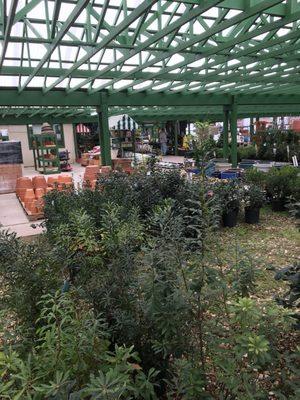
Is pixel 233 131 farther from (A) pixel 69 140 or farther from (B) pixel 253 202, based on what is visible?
(A) pixel 69 140

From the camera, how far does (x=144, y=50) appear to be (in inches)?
224

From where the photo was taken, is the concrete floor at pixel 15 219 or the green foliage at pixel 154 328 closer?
the green foliage at pixel 154 328

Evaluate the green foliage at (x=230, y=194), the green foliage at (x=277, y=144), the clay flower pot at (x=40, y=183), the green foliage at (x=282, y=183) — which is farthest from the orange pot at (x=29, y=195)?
the green foliage at (x=277, y=144)

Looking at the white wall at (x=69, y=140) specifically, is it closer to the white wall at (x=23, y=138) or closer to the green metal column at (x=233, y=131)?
the white wall at (x=23, y=138)

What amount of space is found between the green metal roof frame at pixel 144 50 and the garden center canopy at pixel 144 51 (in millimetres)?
17

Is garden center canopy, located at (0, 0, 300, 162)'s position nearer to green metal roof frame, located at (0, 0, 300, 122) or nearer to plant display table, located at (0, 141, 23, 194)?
green metal roof frame, located at (0, 0, 300, 122)

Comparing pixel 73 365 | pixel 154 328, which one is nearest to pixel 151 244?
pixel 154 328

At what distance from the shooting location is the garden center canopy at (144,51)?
4.25 meters

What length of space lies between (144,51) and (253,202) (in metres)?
3.50

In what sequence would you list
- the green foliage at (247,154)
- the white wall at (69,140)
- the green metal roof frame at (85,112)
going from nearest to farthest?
the green metal roof frame at (85,112) < the green foliage at (247,154) < the white wall at (69,140)

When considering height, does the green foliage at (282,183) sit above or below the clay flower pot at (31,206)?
above

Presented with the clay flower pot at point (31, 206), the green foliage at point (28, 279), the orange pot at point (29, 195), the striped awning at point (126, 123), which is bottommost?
the clay flower pot at point (31, 206)

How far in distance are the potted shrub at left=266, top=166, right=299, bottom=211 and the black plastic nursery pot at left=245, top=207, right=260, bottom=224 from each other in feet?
2.66

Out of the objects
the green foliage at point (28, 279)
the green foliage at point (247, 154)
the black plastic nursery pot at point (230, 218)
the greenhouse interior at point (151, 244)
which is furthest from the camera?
the green foliage at point (247, 154)
